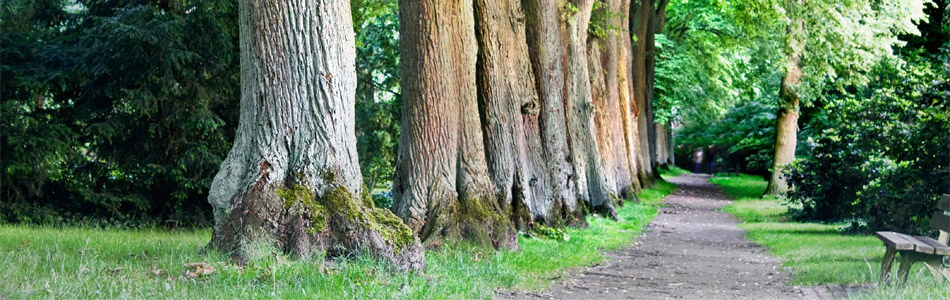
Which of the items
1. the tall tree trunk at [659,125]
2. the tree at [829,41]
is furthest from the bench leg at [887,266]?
the tall tree trunk at [659,125]

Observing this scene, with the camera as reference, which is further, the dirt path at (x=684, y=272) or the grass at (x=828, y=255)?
the dirt path at (x=684, y=272)

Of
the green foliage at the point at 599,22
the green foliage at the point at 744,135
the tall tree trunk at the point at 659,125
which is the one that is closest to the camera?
the green foliage at the point at 599,22

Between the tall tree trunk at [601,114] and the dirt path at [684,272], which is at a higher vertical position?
the tall tree trunk at [601,114]

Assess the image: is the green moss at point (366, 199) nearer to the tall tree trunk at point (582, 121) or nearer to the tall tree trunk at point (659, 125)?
the tall tree trunk at point (582, 121)

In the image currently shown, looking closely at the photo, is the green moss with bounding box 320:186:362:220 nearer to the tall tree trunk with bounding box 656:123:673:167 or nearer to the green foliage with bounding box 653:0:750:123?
the green foliage with bounding box 653:0:750:123

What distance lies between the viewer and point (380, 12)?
2264cm

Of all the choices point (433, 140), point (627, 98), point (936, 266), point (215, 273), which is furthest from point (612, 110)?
point (215, 273)

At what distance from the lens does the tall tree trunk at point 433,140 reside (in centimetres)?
1201

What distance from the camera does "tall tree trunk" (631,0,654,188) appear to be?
109 ft

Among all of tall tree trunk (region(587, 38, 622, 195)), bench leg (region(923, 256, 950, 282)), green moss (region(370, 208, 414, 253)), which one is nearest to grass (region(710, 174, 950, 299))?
bench leg (region(923, 256, 950, 282))

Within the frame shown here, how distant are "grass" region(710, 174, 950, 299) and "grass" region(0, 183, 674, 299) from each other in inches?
114

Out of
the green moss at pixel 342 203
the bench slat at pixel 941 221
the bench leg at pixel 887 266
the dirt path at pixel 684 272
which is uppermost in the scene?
the green moss at pixel 342 203

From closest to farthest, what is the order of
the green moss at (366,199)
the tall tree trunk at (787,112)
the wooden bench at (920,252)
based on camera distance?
1. the wooden bench at (920,252)
2. the green moss at (366,199)
3. the tall tree trunk at (787,112)

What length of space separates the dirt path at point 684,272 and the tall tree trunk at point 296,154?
1.54 meters
